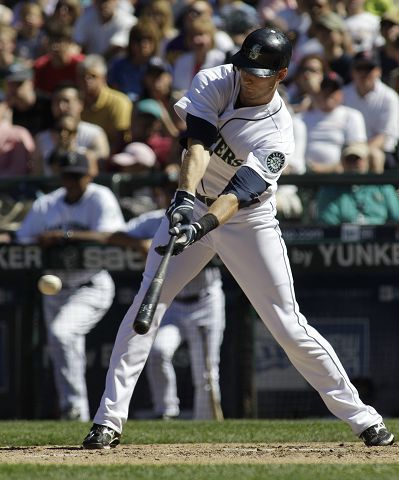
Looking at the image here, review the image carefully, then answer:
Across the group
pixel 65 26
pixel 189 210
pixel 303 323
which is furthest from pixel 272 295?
pixel 65 26

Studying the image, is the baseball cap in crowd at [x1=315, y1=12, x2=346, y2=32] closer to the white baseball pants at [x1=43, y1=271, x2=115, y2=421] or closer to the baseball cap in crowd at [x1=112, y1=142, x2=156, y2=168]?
the baseball cap in crowd at [x1=112, y1=142, x2=156, y2=168]

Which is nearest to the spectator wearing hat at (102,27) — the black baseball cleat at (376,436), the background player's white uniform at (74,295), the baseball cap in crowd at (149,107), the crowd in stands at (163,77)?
the crowd in stands at (163,77)

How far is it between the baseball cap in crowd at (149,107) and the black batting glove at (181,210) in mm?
4837

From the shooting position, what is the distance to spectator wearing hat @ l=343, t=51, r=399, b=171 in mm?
9945

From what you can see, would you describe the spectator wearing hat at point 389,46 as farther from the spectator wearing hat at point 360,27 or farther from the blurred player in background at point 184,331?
the blurred player in background at point 184,331

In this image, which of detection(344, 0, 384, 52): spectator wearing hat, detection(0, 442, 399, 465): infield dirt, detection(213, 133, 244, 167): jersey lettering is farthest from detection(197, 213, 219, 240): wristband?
detection(344, 0, 384, 52): spectator wearing hat

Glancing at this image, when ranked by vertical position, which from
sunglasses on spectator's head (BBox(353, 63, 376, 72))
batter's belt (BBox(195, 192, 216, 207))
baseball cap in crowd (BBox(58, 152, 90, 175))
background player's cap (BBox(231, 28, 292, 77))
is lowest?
batter's belt (BBox(195, 192, 216, 207))

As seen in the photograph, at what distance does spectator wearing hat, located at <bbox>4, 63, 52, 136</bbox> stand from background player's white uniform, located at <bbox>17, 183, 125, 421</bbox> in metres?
1.81

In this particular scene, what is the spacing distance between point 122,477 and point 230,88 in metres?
1.99

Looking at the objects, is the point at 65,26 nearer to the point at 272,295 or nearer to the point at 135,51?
the point at 135,51

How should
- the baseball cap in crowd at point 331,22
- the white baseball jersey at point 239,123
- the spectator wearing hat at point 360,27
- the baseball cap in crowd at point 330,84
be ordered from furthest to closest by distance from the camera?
the spectator wearing hat at point 360,27 → the baseball cap in crowd at point 331,22 → the baseball cap in crowd at point 330,84 → the white baseball jersey at point 239,123

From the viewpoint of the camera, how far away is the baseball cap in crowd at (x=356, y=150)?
370 inches

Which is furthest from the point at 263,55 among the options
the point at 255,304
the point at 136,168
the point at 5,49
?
the point at 5,49

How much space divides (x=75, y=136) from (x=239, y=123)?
4760 millimetres
